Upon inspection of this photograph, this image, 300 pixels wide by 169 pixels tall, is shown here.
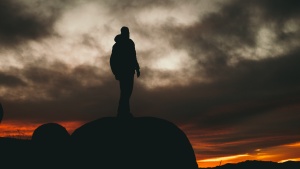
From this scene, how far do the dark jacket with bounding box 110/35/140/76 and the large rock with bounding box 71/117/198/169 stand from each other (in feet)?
6.01

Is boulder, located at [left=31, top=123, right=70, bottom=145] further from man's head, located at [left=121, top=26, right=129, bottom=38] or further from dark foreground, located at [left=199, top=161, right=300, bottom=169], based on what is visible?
dark foreground, located at [left=199, top=161, right=300, bottom=169]

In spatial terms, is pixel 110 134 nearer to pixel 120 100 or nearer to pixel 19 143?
pixel 120 100

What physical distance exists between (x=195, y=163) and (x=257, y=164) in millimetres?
9031

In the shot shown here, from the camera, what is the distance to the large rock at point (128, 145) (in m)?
10.8

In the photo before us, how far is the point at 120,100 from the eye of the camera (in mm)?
12531

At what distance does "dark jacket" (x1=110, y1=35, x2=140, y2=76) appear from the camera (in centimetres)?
1273

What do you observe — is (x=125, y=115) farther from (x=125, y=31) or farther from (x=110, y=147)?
(x=125, y=31)

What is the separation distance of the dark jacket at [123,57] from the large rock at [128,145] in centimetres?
183

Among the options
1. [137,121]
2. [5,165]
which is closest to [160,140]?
[137,121]

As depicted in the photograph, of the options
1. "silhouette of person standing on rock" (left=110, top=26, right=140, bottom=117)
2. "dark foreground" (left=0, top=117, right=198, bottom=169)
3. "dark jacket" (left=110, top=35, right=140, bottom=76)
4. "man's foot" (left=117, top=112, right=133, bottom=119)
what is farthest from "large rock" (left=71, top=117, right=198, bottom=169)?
"dark jacket" (left=110, top=35, right=140, bottom=76)

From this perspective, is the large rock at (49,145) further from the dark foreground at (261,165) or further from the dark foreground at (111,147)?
the dark foreground at (261,165)

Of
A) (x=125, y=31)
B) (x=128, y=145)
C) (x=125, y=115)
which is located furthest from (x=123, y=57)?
(x=128, y=145)

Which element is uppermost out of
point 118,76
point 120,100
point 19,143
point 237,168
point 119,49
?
point 119,49

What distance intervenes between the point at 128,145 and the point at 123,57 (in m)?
3.30
